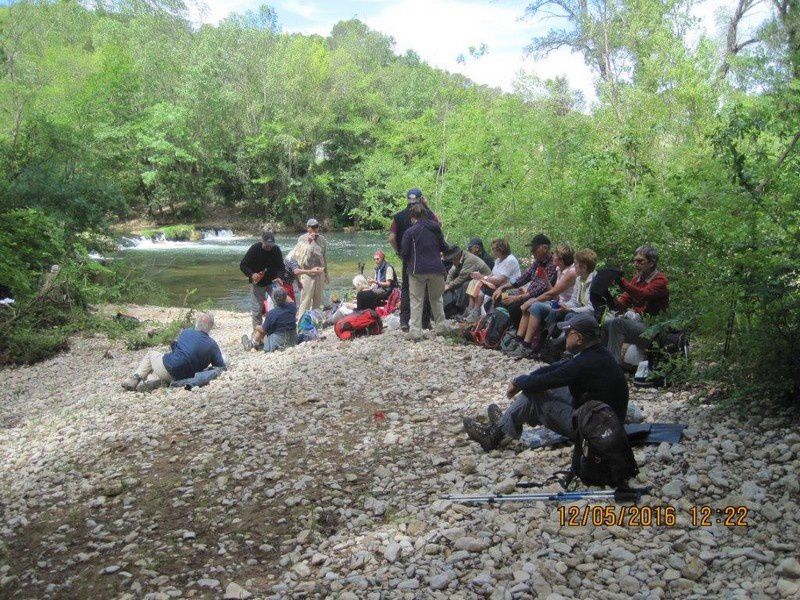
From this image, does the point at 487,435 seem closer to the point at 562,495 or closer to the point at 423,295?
the point at 562,495

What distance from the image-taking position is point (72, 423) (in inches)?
288

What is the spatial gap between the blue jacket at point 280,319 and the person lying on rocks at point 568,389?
5.29 meters

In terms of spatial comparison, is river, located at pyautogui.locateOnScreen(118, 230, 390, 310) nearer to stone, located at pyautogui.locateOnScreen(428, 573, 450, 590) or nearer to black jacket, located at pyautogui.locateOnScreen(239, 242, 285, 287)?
black jacket, located at pyautogui.locateOnScreen(239, 242, 285, 287)

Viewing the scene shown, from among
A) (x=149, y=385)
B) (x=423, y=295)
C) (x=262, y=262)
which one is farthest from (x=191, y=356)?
(x=423, y=295)

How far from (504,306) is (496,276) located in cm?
84

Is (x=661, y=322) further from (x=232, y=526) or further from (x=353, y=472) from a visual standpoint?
(x=232, y=526)

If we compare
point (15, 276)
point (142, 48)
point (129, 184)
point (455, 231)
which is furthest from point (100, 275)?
point (142, 48)

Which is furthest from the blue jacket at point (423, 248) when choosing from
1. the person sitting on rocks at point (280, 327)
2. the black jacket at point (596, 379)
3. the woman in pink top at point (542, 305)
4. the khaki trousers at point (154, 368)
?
the black jacket at point (596, 379)

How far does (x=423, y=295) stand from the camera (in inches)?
371

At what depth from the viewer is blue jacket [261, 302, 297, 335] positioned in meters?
10.1

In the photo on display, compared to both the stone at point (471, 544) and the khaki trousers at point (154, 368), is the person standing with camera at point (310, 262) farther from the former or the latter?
the stone at point (471, 544)

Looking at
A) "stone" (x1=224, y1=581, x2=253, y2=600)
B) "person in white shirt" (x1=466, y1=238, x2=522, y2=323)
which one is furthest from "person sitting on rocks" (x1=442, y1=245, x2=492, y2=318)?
"stone" (x1=224, y1=581, x2=253, y2=600)

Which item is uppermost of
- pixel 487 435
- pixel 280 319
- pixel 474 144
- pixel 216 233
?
pixel 474 144

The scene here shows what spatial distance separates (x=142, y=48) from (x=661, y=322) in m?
48.0
